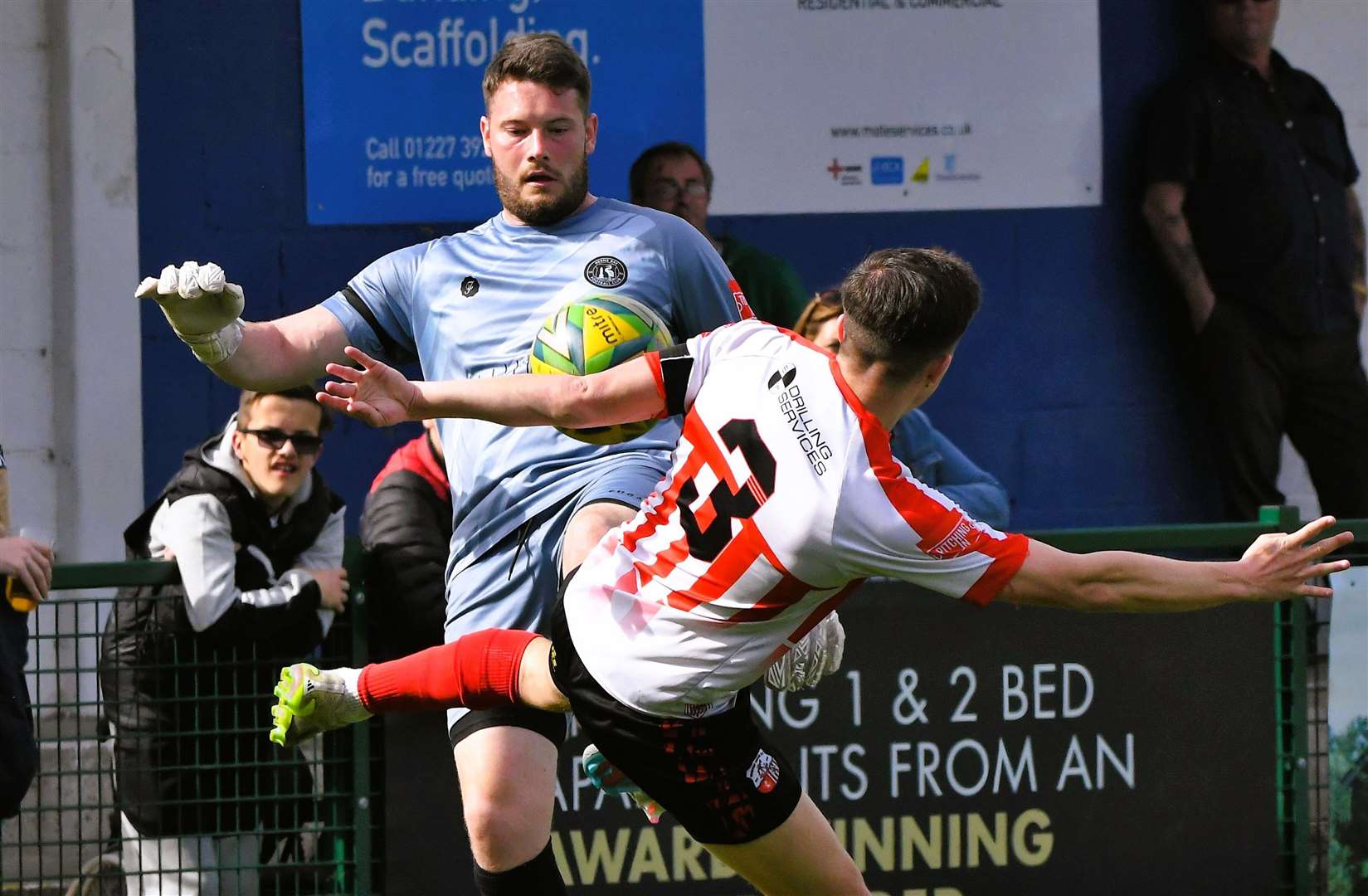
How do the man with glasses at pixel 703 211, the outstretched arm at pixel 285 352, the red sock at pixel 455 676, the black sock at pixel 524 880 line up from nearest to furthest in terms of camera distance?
the red sock at pixel 455 676 → the outstretched arm at pixel 285 352 → the black sock at pixel 524 880 → the man with glasses at pixel 703 211

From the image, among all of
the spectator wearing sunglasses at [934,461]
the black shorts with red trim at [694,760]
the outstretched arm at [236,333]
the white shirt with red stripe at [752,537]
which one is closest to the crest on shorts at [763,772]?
the black shorts with red trim at [694,760]

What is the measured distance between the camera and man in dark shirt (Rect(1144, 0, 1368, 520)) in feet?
25.6

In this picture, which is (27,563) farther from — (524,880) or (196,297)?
(524,880)

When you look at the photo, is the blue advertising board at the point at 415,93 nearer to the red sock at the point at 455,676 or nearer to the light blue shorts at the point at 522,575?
the light blue shorts at the point at 522,575

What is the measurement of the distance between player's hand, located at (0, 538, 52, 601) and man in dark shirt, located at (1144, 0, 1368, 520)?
4.94 metres

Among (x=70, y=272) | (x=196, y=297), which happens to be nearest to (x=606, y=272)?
(x=196, y=297)

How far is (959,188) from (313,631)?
373 cm

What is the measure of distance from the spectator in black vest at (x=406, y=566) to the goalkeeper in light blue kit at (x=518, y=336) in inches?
25.5

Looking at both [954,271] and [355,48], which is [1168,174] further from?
[954,271]


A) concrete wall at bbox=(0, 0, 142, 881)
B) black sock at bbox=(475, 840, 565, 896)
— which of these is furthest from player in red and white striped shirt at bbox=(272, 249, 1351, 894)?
concrete wall at bbox=(0, 0, 142, 881)

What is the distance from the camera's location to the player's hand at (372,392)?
12.0 ft

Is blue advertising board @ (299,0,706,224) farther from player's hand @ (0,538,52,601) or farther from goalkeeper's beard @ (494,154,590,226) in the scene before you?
player's hand @ (0,538,52,601)

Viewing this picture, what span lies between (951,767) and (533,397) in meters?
2.33

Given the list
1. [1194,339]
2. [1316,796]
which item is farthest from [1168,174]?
[1316,796]
